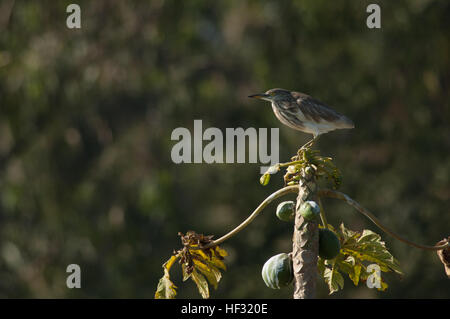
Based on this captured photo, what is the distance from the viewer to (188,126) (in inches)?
330

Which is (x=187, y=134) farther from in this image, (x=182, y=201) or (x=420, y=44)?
(x=420, y=44)

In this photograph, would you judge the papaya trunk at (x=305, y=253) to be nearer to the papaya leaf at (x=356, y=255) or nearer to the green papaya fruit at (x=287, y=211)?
the green papaya fruit at (x=287, y=211)

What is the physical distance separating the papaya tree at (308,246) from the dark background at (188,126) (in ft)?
19.5

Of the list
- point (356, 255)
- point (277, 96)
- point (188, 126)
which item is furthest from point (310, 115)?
point (188, 126)

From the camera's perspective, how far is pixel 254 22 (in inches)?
337

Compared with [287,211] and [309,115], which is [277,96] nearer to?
[309,115]

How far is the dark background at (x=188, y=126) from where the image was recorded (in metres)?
8.05

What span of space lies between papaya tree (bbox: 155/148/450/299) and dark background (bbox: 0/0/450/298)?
595cm

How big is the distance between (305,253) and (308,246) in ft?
0.05

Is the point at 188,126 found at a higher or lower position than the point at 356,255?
higher

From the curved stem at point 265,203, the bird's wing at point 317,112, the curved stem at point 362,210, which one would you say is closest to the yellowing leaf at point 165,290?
the curved stem at point 265,203

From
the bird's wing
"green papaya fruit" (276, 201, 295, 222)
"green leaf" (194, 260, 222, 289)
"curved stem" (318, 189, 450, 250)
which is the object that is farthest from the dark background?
"curved stem" (318, 189, 450, 250)

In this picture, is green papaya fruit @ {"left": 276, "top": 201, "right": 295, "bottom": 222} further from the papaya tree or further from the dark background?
the dark background

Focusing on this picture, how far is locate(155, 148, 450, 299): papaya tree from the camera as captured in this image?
5.28 feet
